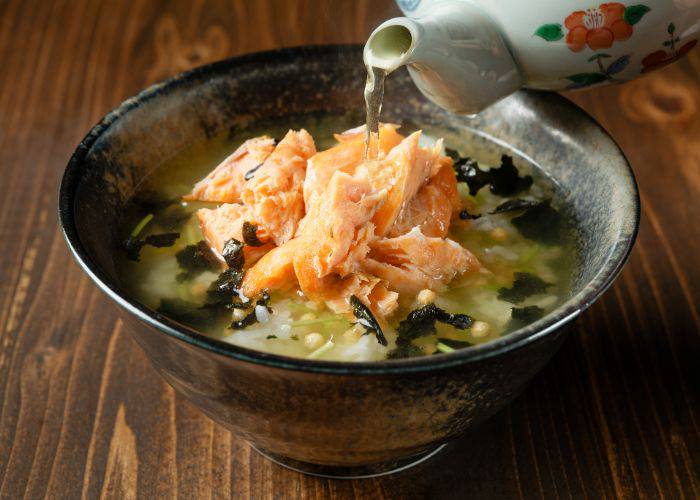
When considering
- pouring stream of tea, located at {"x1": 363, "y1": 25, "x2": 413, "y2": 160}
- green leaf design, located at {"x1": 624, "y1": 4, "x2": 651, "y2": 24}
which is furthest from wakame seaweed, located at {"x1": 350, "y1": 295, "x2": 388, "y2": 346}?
green leaf design, located at {"x1": 624, "y1": 4, "x2": 651, "y2": 24}

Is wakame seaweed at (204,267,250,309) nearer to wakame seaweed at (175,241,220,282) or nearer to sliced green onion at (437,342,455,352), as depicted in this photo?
wakame seaweed at (175,241,220,282)

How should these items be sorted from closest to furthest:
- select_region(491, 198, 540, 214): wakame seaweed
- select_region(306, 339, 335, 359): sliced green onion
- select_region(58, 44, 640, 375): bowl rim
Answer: select_region(58, 44, 640, 375): bowl rim
select_region(306, 339, 335, 359): sliced green onion
select_region(491, 198, 540, 214): wakame seaweed

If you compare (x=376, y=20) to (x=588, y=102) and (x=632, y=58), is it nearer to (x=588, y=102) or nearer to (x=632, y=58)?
(x=588, y=102)

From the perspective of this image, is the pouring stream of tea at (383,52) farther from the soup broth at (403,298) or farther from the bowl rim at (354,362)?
the bowl rim at (354,362)

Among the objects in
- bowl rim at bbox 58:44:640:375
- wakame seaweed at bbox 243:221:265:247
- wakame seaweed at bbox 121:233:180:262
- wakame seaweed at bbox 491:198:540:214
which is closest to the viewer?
bowl rim at bbox 58:44:640:375

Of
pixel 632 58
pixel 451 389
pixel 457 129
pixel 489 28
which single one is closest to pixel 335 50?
pixel 457 129

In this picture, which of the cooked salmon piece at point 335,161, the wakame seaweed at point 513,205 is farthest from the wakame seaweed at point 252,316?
the wakame seaweed at point 513,205

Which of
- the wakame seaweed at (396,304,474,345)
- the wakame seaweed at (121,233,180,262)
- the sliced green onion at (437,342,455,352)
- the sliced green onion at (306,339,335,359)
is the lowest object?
the sliced green onion at (437,342,455,352)
